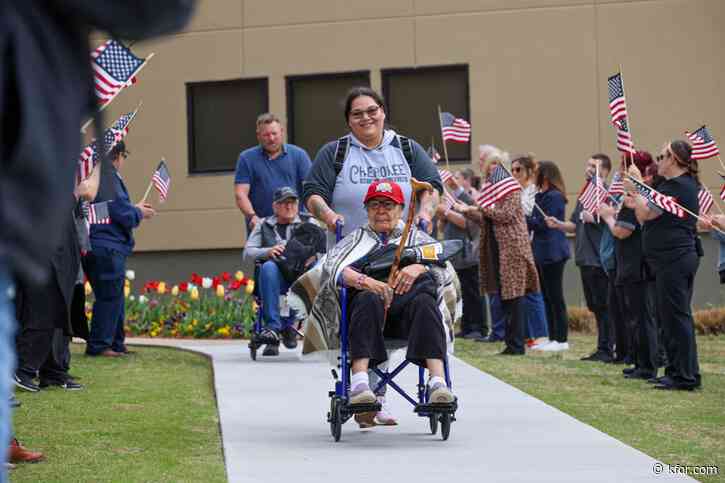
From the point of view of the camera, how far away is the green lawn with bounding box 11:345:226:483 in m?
6.67

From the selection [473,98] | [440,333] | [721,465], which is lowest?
[721,465]

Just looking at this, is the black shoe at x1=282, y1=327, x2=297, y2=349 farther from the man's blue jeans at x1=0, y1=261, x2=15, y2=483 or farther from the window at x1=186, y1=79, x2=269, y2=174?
the man's blue jeans at x1=0, y1=261, x2=15, y2=483

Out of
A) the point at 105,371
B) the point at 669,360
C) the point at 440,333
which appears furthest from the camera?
the point at 105,371

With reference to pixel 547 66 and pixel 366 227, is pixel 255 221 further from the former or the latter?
pixel 547 66

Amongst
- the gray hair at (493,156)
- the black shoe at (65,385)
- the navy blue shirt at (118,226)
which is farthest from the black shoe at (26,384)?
the gray hair at (493,156)

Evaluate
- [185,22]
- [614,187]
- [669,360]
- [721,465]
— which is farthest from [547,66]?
[185,22]

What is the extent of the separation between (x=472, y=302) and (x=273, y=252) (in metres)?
4.85

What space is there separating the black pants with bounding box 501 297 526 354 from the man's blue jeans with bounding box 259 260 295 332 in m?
2.48

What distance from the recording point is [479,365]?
13047 mm

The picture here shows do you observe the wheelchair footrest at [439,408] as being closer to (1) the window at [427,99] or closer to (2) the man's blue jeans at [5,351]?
(2) the man's blue jeans at [5,351]

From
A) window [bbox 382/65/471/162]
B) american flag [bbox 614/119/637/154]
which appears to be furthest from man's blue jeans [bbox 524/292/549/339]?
window [bbox 382/65/471/162]

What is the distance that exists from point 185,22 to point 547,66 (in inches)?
721

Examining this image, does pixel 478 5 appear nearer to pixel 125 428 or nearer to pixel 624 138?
pixel 624 138

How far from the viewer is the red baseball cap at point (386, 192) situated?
26.2 feet
